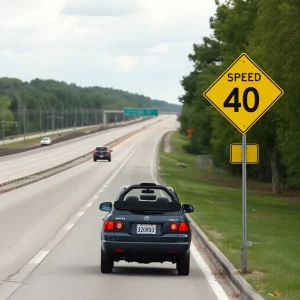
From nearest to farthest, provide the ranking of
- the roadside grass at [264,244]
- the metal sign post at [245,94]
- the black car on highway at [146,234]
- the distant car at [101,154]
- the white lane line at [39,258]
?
the roadside grass at [264,244], the black car on highway at [146,234], the metal sign post at [245,94], the white lane line at [39,258], the distant car at [101,154]

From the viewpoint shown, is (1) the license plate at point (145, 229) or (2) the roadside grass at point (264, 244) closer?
(2) the roadside grass at point (264, 244)

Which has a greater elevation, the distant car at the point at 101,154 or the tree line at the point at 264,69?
the tree line at the point at 264,69

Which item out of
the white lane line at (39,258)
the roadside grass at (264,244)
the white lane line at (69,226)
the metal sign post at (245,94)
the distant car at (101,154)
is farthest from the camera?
the distant car at (101,154)

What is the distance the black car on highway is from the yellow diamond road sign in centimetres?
176

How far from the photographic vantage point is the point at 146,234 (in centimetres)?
1421

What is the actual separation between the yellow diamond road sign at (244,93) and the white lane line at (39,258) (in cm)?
438

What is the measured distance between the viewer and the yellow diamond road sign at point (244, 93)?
46.9 ft

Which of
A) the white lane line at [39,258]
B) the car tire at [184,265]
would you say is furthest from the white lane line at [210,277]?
the white lane line at [39,258]

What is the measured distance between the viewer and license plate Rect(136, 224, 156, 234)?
46.7ft

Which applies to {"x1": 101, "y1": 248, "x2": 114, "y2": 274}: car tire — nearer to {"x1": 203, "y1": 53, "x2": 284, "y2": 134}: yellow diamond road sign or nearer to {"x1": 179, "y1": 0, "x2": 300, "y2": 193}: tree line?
{"x1": 203, "y1": 53, "x2": 284, "y2": 134}: yellow diamond road sign

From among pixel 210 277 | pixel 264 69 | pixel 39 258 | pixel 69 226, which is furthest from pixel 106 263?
pixel 264 69

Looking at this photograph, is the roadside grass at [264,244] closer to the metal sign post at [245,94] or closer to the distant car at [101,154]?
the metal sign post at [245,94]

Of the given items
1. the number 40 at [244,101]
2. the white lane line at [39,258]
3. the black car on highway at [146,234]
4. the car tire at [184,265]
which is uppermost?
the number 40 at [244,101]

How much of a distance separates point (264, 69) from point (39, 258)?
2757 centimetres
